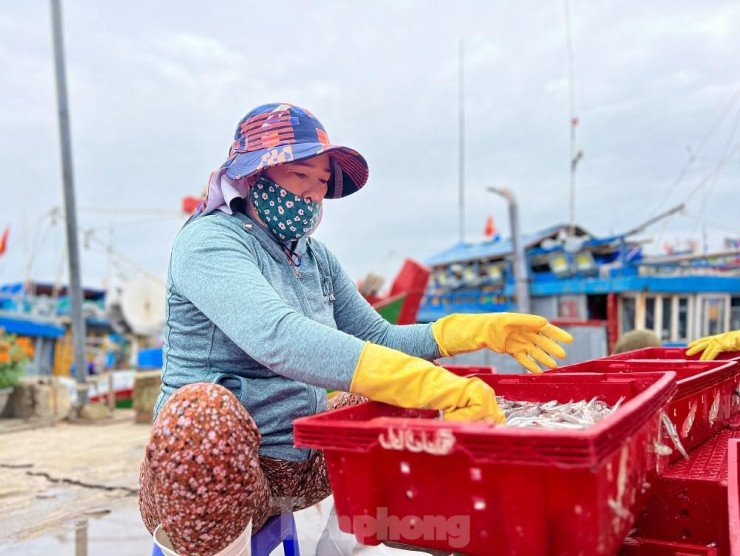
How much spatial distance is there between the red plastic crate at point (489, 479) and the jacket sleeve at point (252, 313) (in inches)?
6.3

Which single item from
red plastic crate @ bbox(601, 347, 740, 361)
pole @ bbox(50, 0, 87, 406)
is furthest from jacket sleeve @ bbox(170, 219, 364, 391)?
pole @ bbox(50, 0, 87, 406)

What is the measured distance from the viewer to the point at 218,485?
1.78 m

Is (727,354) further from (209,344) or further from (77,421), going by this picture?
(77,421)

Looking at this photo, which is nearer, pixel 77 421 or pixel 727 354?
pixel 727 354

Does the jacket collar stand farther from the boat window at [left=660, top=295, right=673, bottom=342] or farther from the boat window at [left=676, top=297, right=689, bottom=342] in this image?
the boat window at [left=676, top=297, right=689, bottom=342]

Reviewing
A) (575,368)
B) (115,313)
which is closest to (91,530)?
(575,368)

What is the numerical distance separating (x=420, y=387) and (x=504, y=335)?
640mm

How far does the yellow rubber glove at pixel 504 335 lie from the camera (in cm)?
222

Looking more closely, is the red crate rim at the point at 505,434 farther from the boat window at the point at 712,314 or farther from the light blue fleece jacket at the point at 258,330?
the boat window at the point at 712,314

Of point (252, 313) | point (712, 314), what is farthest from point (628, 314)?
A: point (252, 313)

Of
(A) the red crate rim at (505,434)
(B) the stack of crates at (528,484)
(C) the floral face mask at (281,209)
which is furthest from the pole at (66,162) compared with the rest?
(A) the red crate rim at (505,434)

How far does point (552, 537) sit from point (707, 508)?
695mm

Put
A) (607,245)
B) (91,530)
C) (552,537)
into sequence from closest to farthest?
(552,537) < (91,530) < (607,245)

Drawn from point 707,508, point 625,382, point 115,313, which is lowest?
point 115,313
